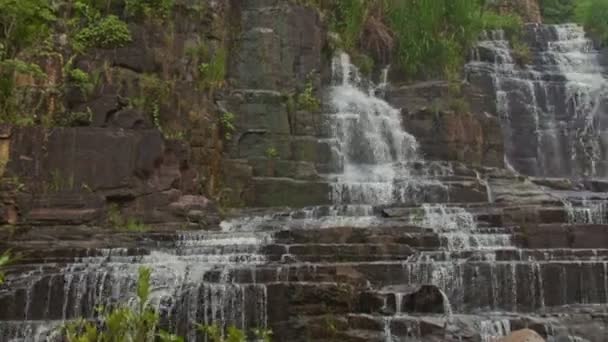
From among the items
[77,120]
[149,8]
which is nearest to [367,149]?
[149,8]

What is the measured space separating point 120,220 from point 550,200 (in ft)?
31.9

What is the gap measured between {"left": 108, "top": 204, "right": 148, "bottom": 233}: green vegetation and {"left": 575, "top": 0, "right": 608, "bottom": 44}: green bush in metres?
20.0

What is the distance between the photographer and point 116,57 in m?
19.8

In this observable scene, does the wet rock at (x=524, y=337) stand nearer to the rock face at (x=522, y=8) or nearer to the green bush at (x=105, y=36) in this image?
the green bush at (x=105, y=36)

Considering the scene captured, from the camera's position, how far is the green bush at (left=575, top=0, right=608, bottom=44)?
28.3m

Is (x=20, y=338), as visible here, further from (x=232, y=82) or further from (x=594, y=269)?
(x=232, y=82)

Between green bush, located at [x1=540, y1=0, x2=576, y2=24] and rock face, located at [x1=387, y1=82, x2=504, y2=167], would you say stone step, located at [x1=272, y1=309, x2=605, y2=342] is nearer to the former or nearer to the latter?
rock face, located at [x1=387, y1=82, x2=504, y2=167]

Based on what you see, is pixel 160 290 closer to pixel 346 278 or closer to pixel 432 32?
pixel 346 278

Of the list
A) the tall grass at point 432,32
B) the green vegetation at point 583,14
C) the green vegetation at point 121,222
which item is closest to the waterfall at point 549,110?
the tall grass at point 432,32

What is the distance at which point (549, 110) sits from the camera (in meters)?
24.4

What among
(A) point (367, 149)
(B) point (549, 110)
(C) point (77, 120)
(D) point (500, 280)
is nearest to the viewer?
(D) point (500, 280)

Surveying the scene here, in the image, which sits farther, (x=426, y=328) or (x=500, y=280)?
(x=500, y=280)

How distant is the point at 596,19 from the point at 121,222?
70.0 feet

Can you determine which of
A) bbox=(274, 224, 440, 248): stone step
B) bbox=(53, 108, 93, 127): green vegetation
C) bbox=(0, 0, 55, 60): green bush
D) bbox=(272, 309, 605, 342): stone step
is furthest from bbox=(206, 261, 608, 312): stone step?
bbox=(0, 0, 55, 60): green bush
